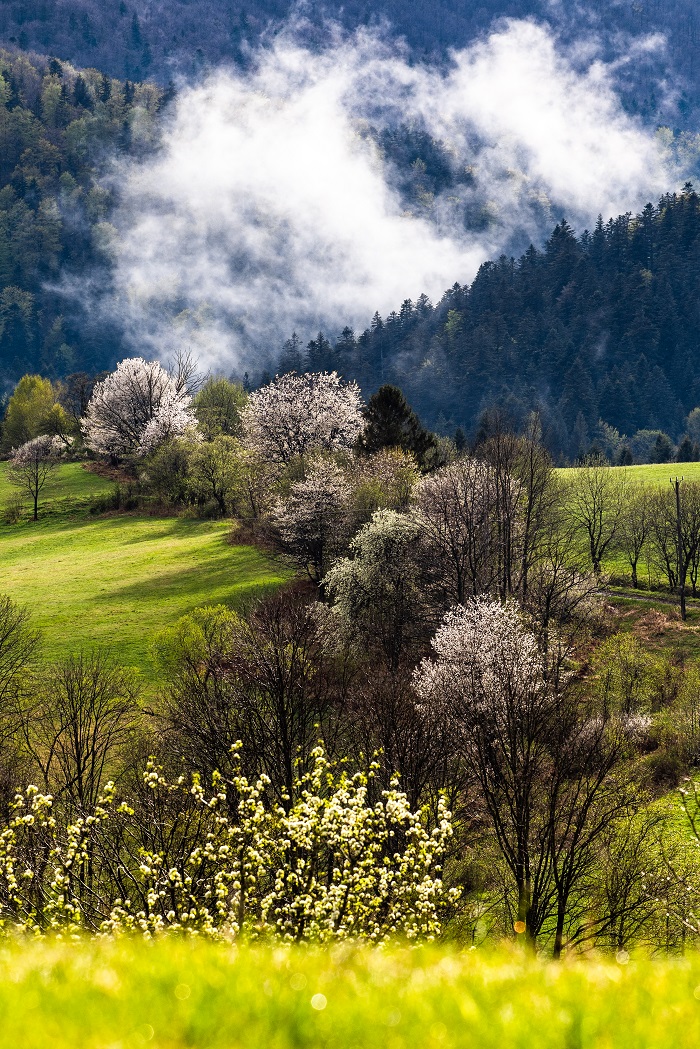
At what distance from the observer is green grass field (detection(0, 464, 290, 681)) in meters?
52.4

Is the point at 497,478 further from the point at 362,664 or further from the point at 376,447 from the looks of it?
the point at 376,447

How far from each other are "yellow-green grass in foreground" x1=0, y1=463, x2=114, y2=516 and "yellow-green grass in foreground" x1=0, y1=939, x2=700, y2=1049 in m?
93.4

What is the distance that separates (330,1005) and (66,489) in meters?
103

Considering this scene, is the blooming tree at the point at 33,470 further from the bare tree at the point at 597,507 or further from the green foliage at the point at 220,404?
the bare tree at the point at 597,507

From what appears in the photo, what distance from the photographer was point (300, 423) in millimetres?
86000

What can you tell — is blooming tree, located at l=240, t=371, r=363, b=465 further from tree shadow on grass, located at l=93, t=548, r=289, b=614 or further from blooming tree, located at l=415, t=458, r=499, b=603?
blooming tree, located at l=415, t=458, r=499, b=603

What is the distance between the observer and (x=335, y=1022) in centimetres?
428

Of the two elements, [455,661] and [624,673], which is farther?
[624,673]

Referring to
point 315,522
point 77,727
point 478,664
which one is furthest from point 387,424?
point 77,727

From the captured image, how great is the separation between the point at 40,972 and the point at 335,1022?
1.93 meters

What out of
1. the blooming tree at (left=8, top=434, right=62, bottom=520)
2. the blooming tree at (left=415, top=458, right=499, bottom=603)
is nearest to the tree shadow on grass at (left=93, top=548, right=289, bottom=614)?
the blooming tree at (left=415, top=458, right=499, bottom=603)

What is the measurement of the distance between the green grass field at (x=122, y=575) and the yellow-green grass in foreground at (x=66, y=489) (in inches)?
224

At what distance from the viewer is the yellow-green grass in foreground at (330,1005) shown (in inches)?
163

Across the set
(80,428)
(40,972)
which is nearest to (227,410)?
(80,428)
